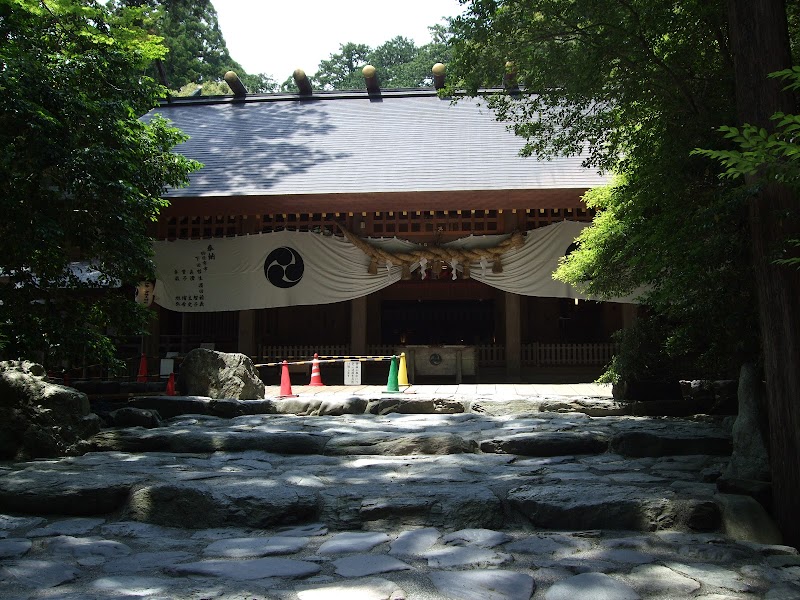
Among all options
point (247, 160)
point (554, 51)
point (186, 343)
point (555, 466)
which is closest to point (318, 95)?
point (247, 160)

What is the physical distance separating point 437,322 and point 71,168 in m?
13.7

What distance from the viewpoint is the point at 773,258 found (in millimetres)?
3455

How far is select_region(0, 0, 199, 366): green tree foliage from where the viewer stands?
6.72 m

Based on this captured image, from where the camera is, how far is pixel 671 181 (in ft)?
17.0

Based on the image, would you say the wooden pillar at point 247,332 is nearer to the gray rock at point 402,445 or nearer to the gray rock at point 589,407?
the gray rock at point 589,407

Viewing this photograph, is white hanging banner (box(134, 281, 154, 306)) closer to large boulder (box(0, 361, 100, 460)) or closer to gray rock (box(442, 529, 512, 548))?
large boulder (box(0, 361, 100, 460))

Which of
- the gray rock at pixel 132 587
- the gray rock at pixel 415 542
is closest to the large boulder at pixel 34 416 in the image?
the gray rock at pixel 132 587

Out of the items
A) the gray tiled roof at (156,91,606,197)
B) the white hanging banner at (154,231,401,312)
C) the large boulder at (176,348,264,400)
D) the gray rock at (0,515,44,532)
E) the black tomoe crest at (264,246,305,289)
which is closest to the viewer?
the gray rock at (0,515,44,532)

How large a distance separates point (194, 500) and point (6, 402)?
266cm

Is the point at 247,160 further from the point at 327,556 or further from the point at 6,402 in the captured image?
the point at 327,556

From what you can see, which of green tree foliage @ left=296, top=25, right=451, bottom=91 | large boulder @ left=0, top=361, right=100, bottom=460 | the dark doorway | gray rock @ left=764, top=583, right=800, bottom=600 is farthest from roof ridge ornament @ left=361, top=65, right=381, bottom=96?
green tree foliage @ left=296, top=25, right=451, bottom=91

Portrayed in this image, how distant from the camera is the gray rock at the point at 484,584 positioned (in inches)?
108

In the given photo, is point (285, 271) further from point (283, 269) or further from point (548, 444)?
point (548, 444)

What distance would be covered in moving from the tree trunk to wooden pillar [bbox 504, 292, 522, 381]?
32.8 ft
